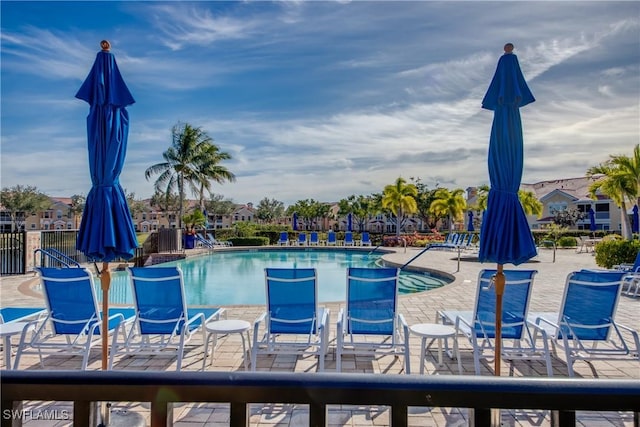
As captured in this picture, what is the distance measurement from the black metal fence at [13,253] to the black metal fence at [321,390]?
13273 mm

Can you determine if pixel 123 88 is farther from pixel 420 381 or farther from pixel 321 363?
pixel 420 381

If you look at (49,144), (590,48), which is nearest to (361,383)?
(590,48)

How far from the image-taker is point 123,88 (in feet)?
A: 11.6

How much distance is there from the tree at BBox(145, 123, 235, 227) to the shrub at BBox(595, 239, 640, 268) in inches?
946

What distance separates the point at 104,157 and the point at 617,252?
521 inches

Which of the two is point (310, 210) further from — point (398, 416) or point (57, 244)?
point (398, 416)

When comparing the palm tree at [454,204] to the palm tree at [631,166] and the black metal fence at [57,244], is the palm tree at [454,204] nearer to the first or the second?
the palm tree at [631,166]

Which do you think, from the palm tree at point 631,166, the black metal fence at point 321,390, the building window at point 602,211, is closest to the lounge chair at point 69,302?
the black metal fence at point 321,390

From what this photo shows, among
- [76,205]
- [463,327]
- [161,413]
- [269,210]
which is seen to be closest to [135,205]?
[76,205]

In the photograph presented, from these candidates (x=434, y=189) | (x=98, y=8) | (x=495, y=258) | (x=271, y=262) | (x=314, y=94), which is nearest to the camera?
(x=495, y=258)

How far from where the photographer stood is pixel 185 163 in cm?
2828

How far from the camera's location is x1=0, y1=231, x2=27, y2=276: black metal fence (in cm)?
1150

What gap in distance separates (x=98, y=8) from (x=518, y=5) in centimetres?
476

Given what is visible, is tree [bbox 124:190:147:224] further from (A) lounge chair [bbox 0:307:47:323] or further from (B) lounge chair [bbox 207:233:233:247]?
(A) lounge chair [bbox 0:307:47:323]
